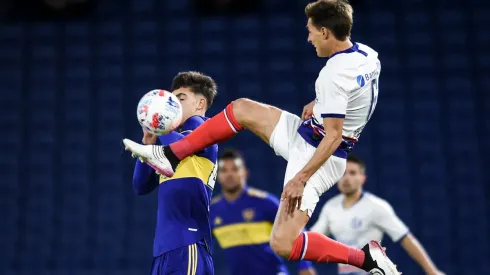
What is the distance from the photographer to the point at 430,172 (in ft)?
26.7

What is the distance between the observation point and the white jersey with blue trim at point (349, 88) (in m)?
3.63

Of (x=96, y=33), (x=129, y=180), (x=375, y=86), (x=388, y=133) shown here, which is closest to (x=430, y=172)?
(x=388, y=133)

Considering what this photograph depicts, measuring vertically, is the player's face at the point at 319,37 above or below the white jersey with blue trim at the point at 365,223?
above

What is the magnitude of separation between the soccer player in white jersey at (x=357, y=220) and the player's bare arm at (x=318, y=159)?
2.19 m

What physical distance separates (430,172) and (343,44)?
4.61 m

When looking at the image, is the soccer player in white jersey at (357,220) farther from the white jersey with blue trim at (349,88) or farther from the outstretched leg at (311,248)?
the white jersey with blue trim at (349,88)

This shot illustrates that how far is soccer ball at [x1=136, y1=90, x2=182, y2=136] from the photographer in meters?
3.63

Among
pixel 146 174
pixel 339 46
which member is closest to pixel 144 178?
pixel 146 174

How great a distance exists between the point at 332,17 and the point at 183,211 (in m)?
1.06

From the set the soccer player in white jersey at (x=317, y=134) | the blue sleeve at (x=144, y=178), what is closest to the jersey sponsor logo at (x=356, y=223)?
the soccer player in white jersey at (x=317, y=134)

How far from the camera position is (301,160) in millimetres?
3762

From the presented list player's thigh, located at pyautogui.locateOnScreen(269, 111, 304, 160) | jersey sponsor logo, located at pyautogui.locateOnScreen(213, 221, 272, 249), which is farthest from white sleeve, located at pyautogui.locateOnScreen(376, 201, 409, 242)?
player's thigh, located at pyautogui.locateOnScreen(269, 111, 304, 160)

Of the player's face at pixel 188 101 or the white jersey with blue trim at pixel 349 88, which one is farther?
the player's face at pixel 188 101

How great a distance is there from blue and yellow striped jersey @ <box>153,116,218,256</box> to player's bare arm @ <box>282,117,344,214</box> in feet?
1.19
